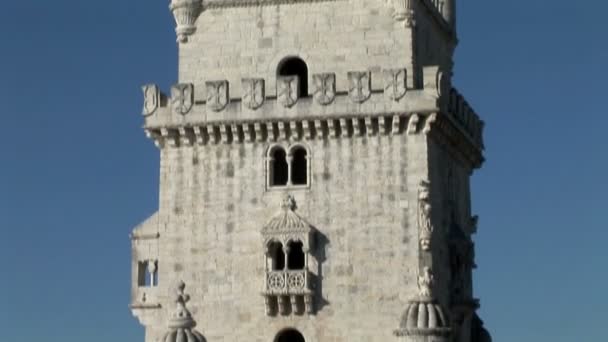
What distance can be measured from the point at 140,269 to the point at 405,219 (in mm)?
8482

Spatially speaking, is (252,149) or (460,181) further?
(460,181)

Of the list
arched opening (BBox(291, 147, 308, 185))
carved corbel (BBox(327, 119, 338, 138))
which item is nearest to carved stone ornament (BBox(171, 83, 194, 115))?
arched opening (BBox(291, 147, 308, 185))

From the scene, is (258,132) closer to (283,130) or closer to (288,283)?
(283,130)

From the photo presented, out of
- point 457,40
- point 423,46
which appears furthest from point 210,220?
point 457,40

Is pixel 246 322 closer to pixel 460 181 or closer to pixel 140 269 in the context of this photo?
Answer: pixel 140 269

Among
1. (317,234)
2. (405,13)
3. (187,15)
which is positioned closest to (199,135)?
(187,15)

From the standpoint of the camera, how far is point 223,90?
138 feet

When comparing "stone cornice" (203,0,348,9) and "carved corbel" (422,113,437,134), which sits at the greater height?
"stone cornice" (203,0,348,9)

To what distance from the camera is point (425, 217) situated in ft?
132

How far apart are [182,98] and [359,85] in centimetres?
512

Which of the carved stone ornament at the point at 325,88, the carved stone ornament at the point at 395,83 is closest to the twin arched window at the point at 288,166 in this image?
the carved stone ornament at the point at 325,88

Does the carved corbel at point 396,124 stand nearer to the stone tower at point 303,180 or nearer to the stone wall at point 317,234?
the stone tower at point 303,180

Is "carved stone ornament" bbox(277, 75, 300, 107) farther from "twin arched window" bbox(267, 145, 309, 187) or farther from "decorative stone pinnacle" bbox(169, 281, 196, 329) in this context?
"decorative stone pinnacle" bbox(169, 281, 196, 329)

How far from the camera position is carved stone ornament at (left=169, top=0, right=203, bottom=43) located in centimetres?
4344
